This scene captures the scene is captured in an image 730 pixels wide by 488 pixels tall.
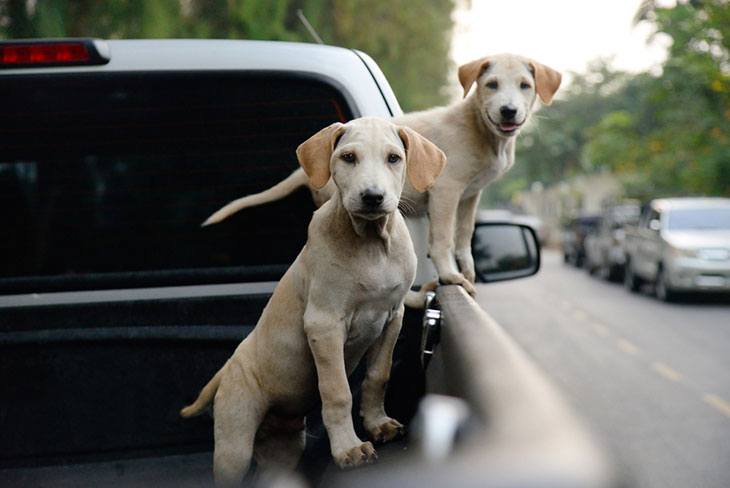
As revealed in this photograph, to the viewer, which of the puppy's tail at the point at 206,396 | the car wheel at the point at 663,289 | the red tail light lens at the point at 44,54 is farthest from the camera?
the car wheel at the point at 663,289

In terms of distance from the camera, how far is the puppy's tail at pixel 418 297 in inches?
104

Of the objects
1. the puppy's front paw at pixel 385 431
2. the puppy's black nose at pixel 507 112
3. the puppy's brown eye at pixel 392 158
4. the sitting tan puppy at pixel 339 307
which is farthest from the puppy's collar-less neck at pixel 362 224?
the puppy's black nose at pixel 507 112

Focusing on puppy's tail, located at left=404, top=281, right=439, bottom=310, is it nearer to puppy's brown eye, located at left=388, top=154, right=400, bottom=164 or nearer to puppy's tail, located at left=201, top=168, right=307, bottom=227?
puppy's tail, located at left=201, top=168, right=307, bottom=227

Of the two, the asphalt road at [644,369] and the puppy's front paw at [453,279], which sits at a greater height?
the puppy's front paw at [453,279]

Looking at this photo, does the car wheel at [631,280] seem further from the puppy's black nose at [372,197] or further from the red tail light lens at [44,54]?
the puppy's black nose at [372,197]

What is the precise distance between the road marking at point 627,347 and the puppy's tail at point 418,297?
10.6 metres

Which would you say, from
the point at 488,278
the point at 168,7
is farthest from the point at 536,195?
the point at 488,278

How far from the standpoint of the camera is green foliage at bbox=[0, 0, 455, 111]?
32.8 feet

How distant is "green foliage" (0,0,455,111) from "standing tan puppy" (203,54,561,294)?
7.14 m

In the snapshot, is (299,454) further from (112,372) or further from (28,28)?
(28,28)

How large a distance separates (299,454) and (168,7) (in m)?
10.1

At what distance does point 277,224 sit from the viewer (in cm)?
328

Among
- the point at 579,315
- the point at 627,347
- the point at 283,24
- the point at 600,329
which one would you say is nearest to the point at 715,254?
the point at 579,315

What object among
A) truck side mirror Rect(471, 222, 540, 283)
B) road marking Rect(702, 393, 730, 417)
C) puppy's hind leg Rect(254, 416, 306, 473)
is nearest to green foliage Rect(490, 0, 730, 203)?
road marking Rect(702, 393, 730, 417)
